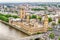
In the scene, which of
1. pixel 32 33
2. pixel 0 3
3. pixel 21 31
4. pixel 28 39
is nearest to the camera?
pixel 28 39

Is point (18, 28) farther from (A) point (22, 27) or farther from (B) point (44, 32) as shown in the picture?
(B) point (44, 32)

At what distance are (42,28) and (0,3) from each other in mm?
17073

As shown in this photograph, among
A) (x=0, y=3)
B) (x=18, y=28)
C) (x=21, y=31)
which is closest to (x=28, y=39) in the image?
(x=21, y=31)

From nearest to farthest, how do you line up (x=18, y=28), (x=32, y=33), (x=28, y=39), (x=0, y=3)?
(x=28, y=39) < (x=32, y=33) < (x=18, y=28) < (x=0, y=3)

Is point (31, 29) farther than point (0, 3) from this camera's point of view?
No

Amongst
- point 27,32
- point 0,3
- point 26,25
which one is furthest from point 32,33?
point 0,3

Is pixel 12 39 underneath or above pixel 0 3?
above

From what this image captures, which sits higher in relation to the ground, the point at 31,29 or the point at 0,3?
the point at 31,29

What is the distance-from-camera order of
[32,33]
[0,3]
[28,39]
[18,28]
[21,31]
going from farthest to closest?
[0,3]
[18,28]
[21,31]
[32,33]
[28,39]

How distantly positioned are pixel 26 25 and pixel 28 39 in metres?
1.71

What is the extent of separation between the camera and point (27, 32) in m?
6.03

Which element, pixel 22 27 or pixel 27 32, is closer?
pixel 27 32

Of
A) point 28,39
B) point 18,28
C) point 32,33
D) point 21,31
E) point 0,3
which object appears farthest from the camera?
point 0,3

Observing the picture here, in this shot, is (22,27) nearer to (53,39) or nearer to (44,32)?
(44,32)
